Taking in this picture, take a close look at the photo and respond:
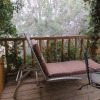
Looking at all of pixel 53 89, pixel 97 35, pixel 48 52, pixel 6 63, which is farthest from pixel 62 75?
pixel 97 35

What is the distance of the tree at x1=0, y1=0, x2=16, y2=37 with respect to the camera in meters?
2.90

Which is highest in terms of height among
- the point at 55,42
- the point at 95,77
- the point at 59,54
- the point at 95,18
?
the point at 95,18

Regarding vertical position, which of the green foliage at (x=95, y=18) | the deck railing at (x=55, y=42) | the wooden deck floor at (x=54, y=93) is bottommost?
the wooden deck floor at (x=54, y=93)

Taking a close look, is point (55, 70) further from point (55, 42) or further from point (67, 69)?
point (55, 42)

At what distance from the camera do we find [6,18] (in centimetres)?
308

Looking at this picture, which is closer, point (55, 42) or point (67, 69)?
point (67, 69)

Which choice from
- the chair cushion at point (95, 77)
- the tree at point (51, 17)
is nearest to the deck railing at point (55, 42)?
the tree at point (51, 17)

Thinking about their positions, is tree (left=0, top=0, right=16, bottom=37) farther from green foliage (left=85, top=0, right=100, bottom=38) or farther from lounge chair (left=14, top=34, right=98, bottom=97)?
green foliage (left=85, top=0, right=100, bottom=38)

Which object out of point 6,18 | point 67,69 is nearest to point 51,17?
point 6,18

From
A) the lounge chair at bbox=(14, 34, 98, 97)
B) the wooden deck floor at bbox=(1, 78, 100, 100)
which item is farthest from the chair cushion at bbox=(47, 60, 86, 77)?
the wooden deck floor at bbox=(1, 78, 100, 100)

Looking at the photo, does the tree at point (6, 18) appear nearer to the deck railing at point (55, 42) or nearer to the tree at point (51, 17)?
the deck railing at point (55, 42)

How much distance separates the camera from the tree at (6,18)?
2.90 m

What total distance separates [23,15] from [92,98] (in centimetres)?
306

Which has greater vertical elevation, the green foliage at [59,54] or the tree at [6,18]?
the tree at [6,18]
